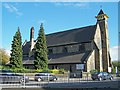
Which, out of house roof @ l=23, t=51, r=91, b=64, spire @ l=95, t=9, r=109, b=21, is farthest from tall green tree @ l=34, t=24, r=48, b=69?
spire @ l=95, t=9, r=109, b=21

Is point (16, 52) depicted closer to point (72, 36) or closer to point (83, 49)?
point (83, 49)

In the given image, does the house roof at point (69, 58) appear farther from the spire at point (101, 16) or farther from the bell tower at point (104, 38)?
the spire at point (101, 16)

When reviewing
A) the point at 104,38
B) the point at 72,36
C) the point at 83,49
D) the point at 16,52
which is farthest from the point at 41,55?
the point at 104,38

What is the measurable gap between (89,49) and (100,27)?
8099 mm

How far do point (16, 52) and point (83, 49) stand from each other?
58.4 ft

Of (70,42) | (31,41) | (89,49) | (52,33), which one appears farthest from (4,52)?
(89,49)

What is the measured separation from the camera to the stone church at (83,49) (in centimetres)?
5722

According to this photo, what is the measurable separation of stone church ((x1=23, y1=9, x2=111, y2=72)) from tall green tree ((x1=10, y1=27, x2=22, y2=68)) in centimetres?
758

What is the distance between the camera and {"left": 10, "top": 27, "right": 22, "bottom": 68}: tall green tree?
57125 millimetres

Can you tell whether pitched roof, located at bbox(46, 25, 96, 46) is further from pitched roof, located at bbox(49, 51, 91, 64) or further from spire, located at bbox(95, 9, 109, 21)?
pitched roof, located at bbox(49, 51, 91, 64)

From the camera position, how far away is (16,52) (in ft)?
191

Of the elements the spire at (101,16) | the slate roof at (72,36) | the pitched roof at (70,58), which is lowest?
the pitched roof at (70,58)

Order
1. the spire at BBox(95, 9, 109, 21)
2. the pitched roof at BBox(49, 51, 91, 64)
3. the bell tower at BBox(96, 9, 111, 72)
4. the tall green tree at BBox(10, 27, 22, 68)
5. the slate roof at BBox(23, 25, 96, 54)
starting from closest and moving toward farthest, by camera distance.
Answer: the pitched roof at BBox(49, 51, 91, 64) → the tall green tree at BBox(10, 27, 22, 68) → the bell tower at BBox(96, 9, 111, 72) → the slate roof at BBox(23, 25, 96, 54) → the spire at BBox(95, 9, 109, 21)

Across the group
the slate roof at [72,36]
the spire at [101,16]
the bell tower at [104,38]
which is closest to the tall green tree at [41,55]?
the slate roof at [72,36]
